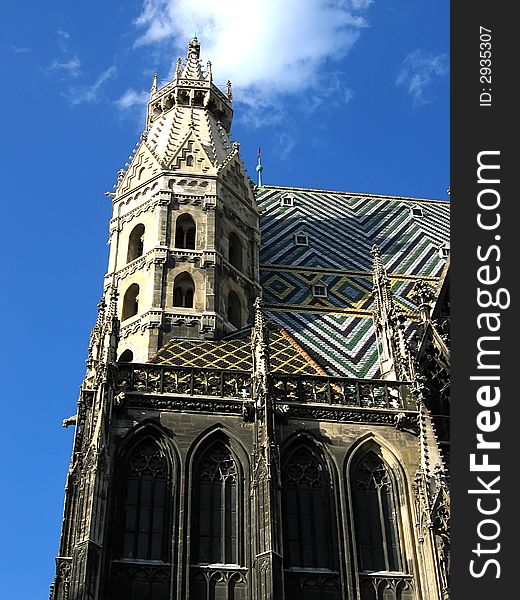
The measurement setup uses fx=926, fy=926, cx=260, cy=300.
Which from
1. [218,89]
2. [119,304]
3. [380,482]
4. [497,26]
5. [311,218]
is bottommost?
[380,482]

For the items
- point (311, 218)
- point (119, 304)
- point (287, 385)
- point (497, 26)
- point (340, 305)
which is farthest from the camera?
point (311, 218)

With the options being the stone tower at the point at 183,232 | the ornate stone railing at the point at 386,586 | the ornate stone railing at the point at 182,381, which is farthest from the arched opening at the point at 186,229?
the ornate stone railing at the point at 386,586

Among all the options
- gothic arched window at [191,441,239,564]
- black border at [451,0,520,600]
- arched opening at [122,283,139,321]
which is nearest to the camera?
black border at [451,0,520,600]

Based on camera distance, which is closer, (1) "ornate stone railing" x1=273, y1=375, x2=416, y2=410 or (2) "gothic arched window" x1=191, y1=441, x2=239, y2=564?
(2) "gothic arched window" x1=191, y1=441, x2=239, y2=564

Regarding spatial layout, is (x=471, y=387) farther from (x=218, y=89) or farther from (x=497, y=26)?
(x=218, y=89)

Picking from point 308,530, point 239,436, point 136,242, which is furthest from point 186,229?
point 308,530

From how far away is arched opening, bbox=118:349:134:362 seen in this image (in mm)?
20953

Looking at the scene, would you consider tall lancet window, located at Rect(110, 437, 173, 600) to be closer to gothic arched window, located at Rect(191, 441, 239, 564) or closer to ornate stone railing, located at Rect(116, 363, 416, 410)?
gothic arched window, located at Rect(191, 441, 239, 564)

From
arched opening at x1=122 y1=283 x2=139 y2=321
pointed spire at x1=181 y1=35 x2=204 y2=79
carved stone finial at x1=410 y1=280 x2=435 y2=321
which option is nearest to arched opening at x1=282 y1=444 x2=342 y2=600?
carved stone finial at x1=410 y1=280 x2=435 y2=321

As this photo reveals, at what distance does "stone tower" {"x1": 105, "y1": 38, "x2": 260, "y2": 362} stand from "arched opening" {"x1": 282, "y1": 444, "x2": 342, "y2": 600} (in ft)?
17.2

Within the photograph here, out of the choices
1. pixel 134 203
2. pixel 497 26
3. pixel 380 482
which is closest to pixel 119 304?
pixel 134 203

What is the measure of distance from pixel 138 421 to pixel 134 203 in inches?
360

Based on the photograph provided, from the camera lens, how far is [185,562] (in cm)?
1554

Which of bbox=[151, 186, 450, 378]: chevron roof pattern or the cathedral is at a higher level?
bbox=[151, 186, 450, 378]: chevron roof pattern
